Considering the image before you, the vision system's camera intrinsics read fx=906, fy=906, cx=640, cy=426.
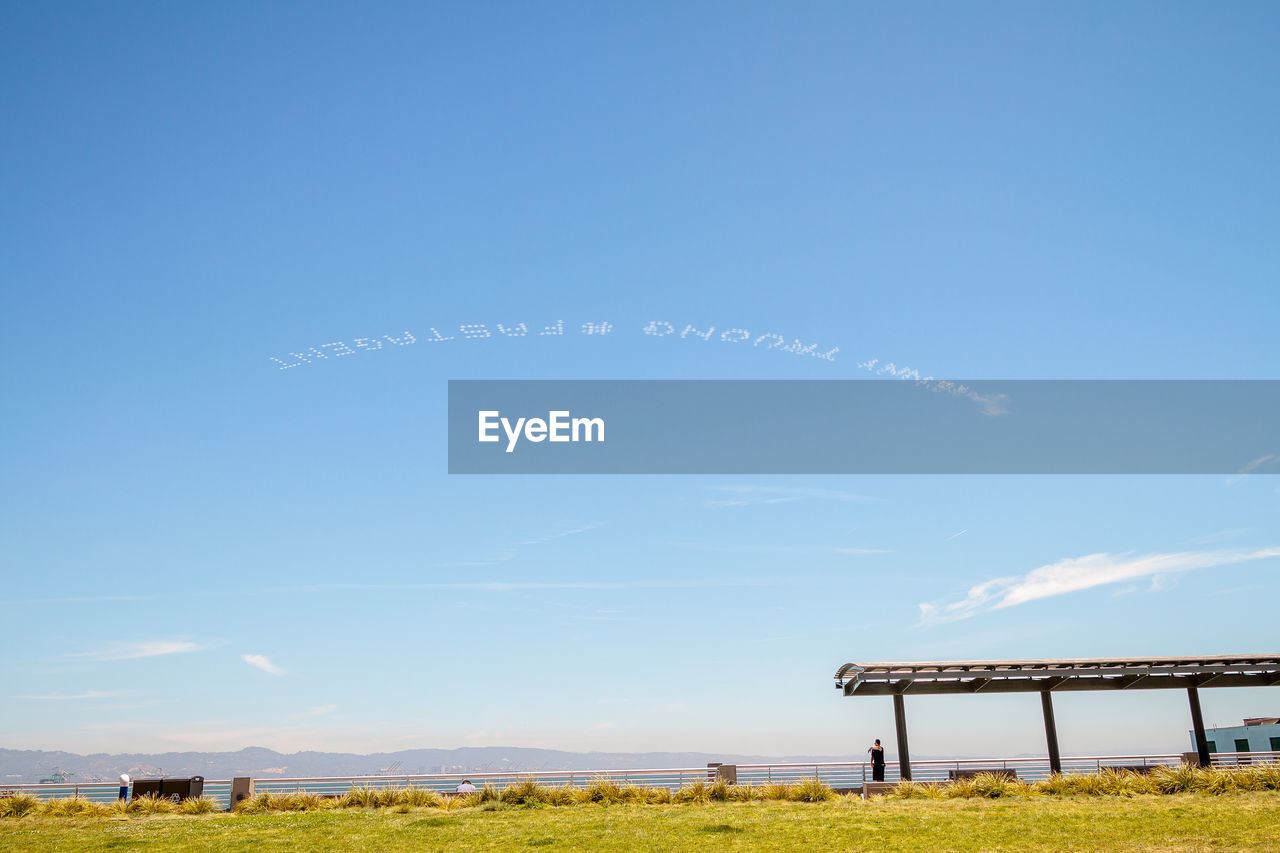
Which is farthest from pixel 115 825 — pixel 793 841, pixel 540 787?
pixel 793 841

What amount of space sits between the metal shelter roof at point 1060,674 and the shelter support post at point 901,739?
0.32 meters

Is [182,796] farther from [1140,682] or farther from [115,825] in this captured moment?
[1140,682]

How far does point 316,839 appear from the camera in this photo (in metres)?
15.4

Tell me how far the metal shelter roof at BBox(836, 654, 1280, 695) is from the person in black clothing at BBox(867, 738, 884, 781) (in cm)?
170

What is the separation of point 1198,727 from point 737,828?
16301 mm

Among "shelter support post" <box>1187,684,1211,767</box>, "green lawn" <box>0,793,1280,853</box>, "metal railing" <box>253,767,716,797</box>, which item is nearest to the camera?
"green lawn" <box>0,793,1280,853</box>

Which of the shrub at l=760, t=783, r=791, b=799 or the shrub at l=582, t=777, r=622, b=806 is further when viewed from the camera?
the shrub at l=582, t=777, r=622, b=806

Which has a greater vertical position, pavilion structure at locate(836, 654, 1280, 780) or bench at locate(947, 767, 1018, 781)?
pavilion structure at locate(836, 654, 1280, 780)

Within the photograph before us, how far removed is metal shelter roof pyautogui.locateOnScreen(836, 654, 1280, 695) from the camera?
23.8 m

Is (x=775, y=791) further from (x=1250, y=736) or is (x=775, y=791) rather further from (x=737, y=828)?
(x=1250, y=736)

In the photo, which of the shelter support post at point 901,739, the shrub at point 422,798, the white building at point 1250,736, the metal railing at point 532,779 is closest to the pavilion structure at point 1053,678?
the shelter support post at point 901,739

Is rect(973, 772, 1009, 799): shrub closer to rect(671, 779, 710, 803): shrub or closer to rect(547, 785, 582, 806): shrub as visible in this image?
rect(671, 779, 710, 803): shrub

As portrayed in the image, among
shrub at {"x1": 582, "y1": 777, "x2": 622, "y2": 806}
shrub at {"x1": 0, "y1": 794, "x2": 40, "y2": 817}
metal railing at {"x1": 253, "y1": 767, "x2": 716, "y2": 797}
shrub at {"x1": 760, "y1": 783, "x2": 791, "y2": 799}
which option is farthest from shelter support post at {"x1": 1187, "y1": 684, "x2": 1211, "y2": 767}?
shrub at {"x1": 0, "y1": 794, "x2": 40, "y2": 817}

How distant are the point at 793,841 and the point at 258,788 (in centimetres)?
1579
